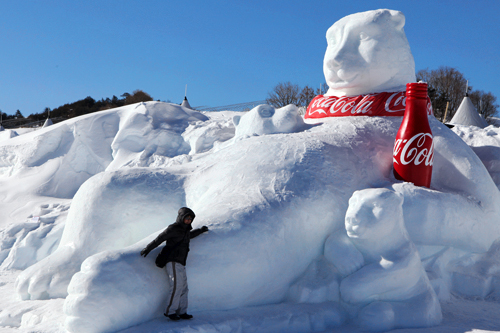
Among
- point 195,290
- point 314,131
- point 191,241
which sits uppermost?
point 314,131

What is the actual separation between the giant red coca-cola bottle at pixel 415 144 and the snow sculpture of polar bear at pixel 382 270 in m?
0.54

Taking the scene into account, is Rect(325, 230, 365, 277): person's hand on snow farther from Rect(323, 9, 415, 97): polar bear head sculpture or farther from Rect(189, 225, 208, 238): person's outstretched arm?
Rect(323, 9, 415, 97): polar bear head sculpture

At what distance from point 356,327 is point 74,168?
4.84m

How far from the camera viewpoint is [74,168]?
6.03 m

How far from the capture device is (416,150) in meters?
2.83

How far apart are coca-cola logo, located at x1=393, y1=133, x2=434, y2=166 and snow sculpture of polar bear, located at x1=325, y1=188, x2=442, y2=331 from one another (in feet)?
1.77

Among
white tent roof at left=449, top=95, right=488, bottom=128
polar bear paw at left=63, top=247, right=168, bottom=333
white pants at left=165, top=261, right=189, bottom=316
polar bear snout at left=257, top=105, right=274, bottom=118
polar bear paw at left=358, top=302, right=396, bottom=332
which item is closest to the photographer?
polar bear paw at left=63, top=247, right=168, bottom=333

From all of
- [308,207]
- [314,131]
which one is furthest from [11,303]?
[314,131]

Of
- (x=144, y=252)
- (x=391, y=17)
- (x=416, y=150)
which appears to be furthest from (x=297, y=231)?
(x=391, y=17)

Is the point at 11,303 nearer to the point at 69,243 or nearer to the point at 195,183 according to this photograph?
the point at 69,243

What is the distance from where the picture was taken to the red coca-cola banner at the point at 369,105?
10.7 feet

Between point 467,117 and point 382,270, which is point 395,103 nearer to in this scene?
point 382,270

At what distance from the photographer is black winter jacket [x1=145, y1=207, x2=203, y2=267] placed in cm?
213

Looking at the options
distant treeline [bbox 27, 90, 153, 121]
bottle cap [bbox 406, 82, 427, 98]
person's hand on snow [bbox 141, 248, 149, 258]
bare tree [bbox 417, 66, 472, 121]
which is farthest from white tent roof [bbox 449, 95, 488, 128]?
distant treeline [bbox 27, 90, 153, 121]
